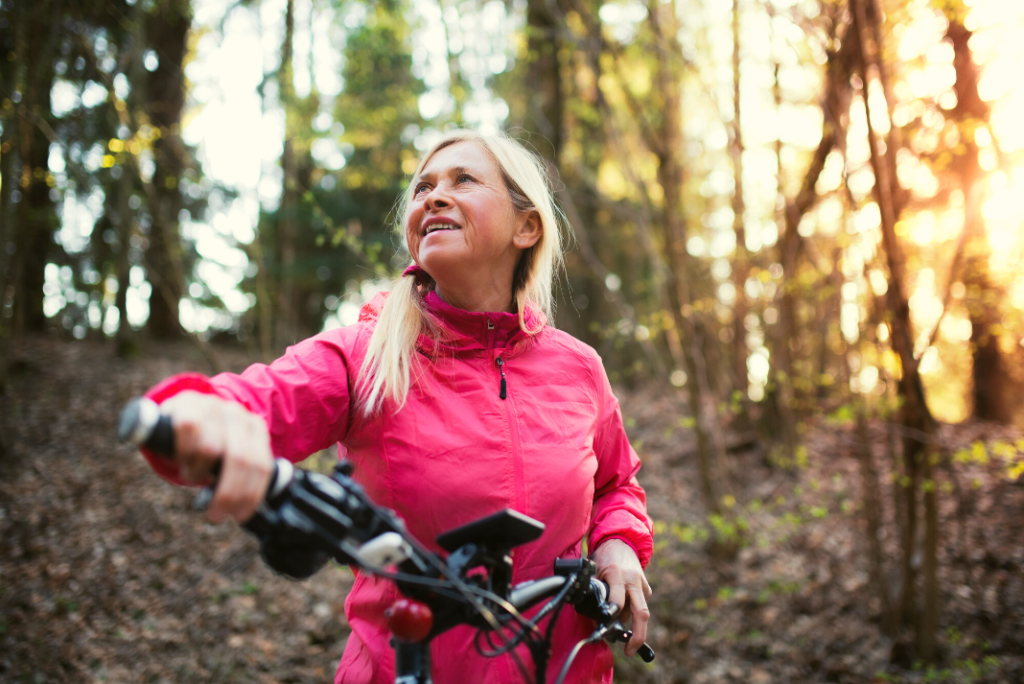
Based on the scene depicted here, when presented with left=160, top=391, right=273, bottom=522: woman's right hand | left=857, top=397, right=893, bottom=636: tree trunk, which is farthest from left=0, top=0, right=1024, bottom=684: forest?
left=160, top=391, right=273, bottom=522: woman's right hand

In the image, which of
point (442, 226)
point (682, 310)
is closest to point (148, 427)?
point (442, 226)

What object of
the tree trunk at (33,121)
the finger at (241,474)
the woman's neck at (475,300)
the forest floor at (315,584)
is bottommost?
the forest floor at (315,584)

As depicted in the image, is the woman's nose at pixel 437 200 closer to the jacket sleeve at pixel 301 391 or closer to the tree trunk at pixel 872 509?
the jacket sleeve at pixel 301 391

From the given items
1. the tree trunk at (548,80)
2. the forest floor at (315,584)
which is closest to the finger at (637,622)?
the forest floor at (315,584)

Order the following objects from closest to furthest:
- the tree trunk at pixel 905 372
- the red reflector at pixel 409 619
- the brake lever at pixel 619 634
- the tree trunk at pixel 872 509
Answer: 1. the red reflector at pixel 409 619
2. the brake lever at pixel 619 634
3. the tree trunk at pixel 905 372
4. the tree trunk at pixel 872 509

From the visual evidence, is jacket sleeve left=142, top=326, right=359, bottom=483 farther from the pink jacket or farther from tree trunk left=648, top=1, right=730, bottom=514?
tree trunk left=648, top=1, right=730, bottom=514

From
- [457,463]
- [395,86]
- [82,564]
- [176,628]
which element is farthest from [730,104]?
[82,564]

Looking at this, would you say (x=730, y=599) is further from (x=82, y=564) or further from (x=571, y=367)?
(x=82, y=564)

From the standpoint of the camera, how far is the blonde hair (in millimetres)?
1502

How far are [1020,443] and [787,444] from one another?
14.9 ft

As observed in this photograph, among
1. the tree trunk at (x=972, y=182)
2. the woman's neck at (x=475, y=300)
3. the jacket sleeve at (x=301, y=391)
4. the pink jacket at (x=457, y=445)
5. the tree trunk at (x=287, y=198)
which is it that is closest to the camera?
the jacket sleeve at (x=301, y=391)

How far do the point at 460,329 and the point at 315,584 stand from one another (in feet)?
A: 17.8

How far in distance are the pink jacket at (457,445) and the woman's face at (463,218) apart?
0.16m

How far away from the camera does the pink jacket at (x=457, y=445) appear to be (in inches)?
55.9
